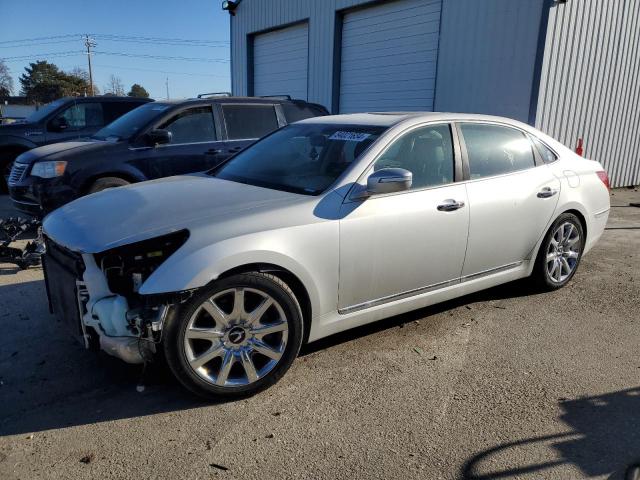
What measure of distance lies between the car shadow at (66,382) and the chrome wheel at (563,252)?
1.58 metres

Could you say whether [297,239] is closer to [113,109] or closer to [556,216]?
[556,216]

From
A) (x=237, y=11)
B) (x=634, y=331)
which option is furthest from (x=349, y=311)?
(x=237, y=11)

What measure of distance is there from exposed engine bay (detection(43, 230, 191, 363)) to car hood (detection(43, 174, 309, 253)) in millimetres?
73

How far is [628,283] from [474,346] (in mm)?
2476

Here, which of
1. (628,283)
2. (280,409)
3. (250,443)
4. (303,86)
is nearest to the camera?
(250,443)

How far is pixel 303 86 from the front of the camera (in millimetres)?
14898

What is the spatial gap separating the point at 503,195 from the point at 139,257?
2754 millimetres

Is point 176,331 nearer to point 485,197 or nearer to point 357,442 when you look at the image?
point 357,442

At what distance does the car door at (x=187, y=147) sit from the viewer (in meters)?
6.54

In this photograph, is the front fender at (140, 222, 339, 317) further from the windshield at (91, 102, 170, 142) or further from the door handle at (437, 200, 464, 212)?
the windshield at (91, 102, 170, 142)

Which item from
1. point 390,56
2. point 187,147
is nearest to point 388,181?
point 187,147

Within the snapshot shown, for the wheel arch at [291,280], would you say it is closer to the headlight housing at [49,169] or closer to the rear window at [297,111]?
the headlight housing at [49,169]

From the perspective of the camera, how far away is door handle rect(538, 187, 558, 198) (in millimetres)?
4387

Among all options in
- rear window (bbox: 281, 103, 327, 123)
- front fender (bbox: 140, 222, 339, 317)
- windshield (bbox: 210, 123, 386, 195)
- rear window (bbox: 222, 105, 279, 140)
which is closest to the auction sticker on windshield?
windshield (bbox: 210, 123, 386, 195)
